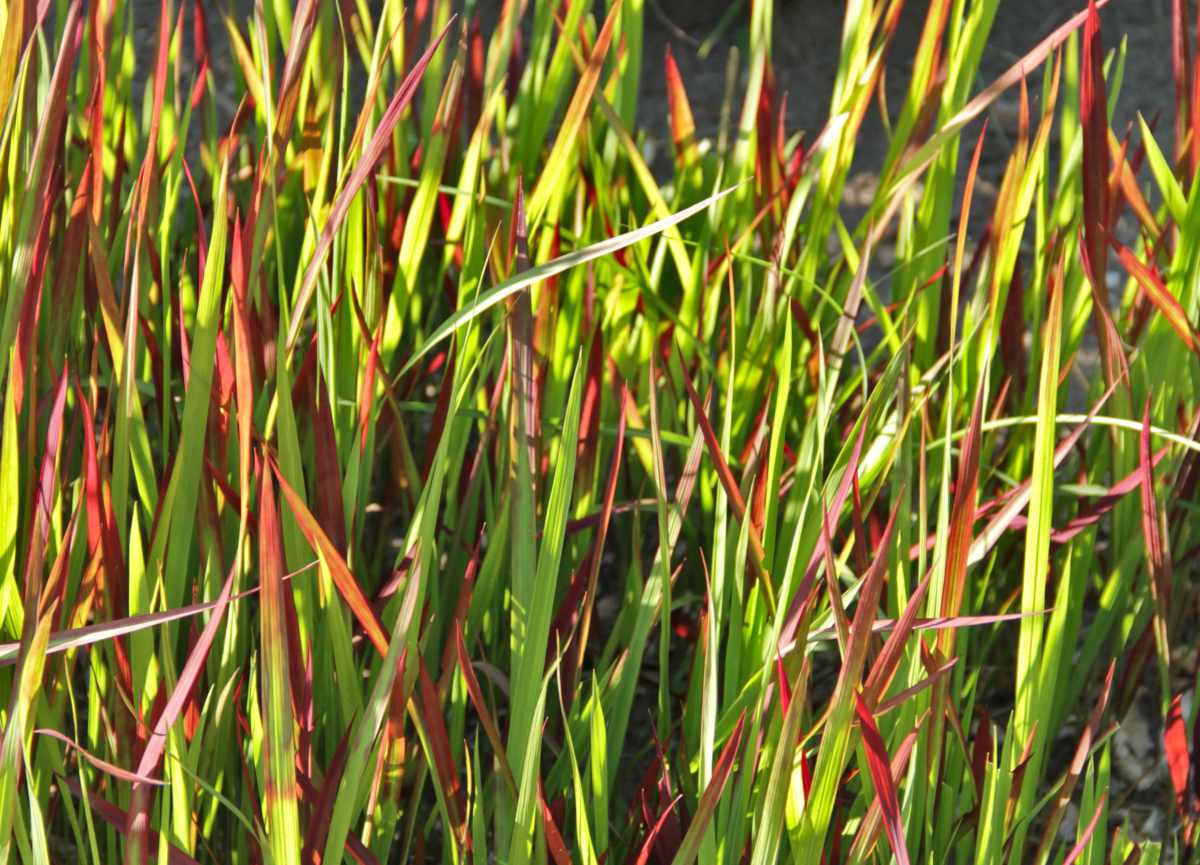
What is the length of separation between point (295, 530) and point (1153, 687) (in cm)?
78

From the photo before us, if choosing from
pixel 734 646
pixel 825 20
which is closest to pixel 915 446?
pixel 734 646

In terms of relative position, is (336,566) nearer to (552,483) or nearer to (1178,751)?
(552,483)

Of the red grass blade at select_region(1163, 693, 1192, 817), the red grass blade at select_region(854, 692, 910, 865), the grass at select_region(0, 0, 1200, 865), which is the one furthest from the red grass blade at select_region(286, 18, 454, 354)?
Answer: the red grass blade at select_region(1163, 693, 1192, 817)

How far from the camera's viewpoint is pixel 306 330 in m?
0.99

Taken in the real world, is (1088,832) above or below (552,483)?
below

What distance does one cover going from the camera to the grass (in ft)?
2.00

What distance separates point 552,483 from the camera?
672 mm

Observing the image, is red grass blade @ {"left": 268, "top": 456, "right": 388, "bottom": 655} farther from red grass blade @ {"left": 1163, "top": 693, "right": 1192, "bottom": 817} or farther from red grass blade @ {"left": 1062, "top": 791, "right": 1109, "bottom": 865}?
red grass blade @ {"left": 1163, "top": 693, "right": 1192, "bottom": 817}

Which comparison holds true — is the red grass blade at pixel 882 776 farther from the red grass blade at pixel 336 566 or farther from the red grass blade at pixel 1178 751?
the red grass blade at pixel 1178 751

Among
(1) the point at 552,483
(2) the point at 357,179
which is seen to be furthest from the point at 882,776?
(2) the point at 357,179

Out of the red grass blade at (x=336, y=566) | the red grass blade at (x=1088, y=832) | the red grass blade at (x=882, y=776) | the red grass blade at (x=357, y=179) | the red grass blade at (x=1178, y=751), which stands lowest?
the red grass blade at (x=1178, y=751)

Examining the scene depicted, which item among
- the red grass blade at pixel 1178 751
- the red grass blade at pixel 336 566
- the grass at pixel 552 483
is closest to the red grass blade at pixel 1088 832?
the grass at pixel 552 483

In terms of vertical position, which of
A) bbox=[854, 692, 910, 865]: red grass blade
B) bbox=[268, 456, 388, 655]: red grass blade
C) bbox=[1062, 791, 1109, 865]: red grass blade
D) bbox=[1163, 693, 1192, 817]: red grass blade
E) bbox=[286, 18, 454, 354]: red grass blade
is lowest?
bbox=[1163, 693, 1192, 817]: red grass blade

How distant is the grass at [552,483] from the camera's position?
2.00ft
